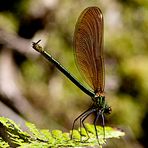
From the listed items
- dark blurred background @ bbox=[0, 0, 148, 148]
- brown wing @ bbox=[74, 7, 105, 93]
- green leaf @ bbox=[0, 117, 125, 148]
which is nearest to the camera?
green leaf @ bbox=[0, 117, 125, 148]

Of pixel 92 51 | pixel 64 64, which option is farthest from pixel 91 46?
pixel 64 64

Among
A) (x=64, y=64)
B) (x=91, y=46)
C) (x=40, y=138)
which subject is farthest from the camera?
(x=64, y=64)

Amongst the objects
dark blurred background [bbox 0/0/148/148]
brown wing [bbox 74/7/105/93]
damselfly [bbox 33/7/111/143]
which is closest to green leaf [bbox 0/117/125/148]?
damselfly [bbox 33/7/111/143]

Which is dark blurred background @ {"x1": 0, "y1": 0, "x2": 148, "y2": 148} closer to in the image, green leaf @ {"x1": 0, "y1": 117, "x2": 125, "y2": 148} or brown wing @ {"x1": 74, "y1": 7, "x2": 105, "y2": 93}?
brown wing @ {"x1": 74, "y1": 7, "x2": 105, "y2": 93}

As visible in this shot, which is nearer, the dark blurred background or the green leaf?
the green leaf

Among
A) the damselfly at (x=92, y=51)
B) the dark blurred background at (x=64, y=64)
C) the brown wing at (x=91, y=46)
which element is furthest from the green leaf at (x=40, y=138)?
the dark blurred background at (x=64, y=64)

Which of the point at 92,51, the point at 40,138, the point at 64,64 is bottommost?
the point at 40,138

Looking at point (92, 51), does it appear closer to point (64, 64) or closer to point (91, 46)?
point (91, 46)

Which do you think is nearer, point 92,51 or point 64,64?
point 92,51
